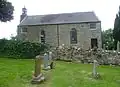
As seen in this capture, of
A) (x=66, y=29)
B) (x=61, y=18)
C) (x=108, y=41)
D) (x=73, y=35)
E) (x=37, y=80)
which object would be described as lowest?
(x=37, y=80)

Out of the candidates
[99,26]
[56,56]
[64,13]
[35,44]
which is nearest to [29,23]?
[64,13]

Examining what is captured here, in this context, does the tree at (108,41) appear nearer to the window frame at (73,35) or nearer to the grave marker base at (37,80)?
the window frame at (73,35)

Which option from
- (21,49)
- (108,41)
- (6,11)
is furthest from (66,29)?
(108,41)

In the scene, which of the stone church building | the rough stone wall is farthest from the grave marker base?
the rough stone wall

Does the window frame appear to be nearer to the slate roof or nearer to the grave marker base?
the slate roof

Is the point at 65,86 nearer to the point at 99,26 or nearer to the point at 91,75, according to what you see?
the point at 91,75

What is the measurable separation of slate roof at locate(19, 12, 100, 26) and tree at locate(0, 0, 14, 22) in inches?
179

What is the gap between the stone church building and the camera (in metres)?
50.1

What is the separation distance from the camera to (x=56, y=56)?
35.6m

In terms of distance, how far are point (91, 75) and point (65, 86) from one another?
4.30m

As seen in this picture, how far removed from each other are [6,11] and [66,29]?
1078cm

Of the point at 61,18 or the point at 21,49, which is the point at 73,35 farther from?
the point at 21,49

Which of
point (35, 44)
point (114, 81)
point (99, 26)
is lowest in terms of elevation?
point (114, 81)

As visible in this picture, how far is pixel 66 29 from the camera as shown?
51500 millimetres
